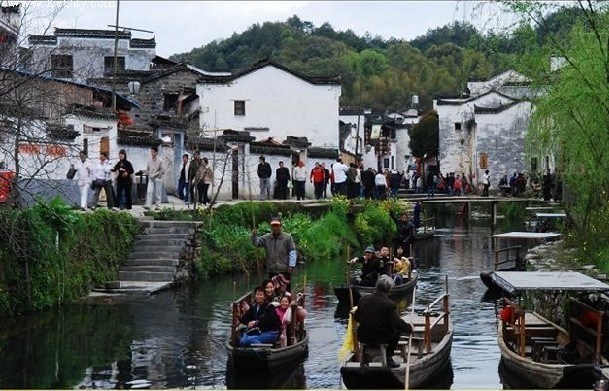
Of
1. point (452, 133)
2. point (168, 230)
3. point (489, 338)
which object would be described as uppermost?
point (452, 133)

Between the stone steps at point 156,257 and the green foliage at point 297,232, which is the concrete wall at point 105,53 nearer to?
the green foliage at point 297,232

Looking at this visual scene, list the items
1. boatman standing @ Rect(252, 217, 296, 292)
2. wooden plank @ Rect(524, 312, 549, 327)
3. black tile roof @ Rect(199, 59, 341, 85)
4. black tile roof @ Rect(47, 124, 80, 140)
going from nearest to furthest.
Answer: wooden plank @ Rect(524, 312, 549, 327) → boatman standing @ Rect(252, 217, 296, 292) → black tile roof @ Rect(47, 124, 80, 140) → black tile roof @ Rect(199, 59, 341, 85)

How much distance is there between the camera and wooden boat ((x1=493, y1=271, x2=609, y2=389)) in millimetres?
13180

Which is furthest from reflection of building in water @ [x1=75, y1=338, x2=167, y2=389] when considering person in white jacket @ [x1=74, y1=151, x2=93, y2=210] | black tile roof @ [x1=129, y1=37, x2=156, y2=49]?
black tile roof @ [x1=129, y1=37, x2=156, y2=49]

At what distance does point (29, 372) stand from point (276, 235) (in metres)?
4.76

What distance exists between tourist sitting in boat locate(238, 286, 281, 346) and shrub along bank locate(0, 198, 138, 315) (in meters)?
4.47

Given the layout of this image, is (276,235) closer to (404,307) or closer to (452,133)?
(404,307)

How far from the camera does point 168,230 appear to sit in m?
25.5

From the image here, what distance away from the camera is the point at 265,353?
14406 mm

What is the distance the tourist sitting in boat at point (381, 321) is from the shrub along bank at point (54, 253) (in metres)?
6.61

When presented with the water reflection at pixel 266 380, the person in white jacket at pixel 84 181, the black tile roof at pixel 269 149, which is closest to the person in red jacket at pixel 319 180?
the black tile roof at pixel 269 149

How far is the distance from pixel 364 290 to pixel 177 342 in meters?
4.51

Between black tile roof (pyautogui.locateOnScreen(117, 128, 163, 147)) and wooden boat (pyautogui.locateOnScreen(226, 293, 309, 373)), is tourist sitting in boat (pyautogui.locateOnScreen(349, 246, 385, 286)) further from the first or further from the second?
black tile roof (pyautogui.locateOnScreen(117, 128, 163, 147))

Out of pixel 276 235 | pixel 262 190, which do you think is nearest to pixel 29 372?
pixel 276 235
